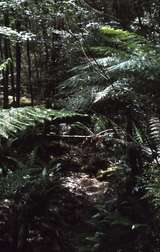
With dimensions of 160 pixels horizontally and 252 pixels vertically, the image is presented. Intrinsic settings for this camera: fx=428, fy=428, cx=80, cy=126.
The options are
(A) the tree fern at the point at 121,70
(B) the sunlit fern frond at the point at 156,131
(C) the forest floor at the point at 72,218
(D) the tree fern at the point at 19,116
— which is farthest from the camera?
(C) the forest floor at the point at 72,218

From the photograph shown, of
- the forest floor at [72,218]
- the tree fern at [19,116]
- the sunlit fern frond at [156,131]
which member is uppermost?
the tree fern at [19,116]

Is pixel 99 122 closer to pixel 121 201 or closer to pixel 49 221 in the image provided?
pixel 121 201

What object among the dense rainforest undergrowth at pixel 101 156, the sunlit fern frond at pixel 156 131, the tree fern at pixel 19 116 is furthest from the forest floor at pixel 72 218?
the tree fern at pixel 19 116

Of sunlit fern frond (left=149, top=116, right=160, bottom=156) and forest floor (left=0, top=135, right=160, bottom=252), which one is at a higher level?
sunlit fern frond (left=149, top=116, right=160, bottom=156)

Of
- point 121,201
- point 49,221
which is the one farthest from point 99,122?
point 49,221

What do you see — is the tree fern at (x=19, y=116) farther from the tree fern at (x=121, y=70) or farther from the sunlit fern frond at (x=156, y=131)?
the sunlit fern frond at (x=156, y=131)

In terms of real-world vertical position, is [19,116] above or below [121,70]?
below

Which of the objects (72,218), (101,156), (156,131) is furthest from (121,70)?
(101,156)

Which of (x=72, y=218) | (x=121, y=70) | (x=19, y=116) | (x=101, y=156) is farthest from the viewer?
(x=101, y=156)

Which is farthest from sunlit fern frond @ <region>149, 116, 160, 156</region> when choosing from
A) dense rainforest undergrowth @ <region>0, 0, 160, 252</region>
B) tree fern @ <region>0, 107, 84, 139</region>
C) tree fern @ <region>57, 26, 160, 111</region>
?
tree fern @ <region>0, 107, 84, 139</region>

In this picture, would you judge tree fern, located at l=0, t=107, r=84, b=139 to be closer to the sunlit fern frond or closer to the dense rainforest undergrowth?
the dense rainforest undergrowth

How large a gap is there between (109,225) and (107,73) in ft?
5.27

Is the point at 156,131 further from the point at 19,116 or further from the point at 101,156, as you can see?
the point at 101,156

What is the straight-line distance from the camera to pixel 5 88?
27.9 ft
